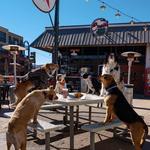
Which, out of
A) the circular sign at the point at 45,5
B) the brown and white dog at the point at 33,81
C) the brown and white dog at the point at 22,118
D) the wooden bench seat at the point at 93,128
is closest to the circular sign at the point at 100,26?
the circular sign at the point at 45,5

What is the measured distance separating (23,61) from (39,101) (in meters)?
21.9

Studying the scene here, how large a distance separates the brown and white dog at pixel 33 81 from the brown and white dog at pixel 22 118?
1.74m

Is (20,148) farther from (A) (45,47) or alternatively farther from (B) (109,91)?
(A) (45,47)

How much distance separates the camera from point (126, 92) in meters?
8.03

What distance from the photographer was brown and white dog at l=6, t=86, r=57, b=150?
15.0 ft

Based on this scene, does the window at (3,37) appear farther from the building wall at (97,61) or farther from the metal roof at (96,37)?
the metal roof at (96,37)

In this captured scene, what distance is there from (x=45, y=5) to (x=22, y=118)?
5.62 m

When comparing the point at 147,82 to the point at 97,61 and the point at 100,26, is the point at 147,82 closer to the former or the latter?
the point at 97,61

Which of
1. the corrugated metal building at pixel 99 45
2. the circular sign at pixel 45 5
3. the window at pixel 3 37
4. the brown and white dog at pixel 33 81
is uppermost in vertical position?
the window at pixel 3 37

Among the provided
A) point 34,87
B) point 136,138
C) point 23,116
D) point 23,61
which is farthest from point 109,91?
point 23,61

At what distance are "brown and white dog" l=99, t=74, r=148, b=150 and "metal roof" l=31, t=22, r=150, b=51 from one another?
11.1 m

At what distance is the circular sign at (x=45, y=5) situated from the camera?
31.3ft

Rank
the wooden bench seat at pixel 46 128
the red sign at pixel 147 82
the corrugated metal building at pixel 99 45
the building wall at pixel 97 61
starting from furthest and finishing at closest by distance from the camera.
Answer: the building wall at pixel 97 61
the red sign at pixel 147 82
the corrugated metal building at pixel 99 45
the wooden bench seat at pixel 46 128

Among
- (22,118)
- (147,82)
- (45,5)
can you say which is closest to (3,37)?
(147,82)
